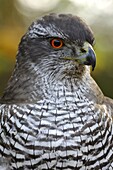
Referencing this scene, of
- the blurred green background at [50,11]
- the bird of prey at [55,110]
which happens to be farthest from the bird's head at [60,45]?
the blurred green background at [50,11]

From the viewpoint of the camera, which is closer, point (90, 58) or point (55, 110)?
point (90, 58)

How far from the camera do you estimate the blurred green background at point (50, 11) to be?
978 centimetres

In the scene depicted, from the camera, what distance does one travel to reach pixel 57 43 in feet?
16.3

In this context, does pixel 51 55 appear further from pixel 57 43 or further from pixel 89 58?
pixel 89 58

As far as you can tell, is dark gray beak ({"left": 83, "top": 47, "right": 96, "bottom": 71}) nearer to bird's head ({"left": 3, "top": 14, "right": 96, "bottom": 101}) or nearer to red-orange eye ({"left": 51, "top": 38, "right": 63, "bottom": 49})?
bird's head ({"left": 3, "top": 14, "right": 96, "bottom": 101})

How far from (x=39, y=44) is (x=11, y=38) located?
515 cm

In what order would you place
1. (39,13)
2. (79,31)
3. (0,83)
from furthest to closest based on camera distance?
(39,13)
(0,83)
(79,31)

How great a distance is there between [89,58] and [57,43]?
0.26 m

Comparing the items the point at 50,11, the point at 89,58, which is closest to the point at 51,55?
the point at 89,58

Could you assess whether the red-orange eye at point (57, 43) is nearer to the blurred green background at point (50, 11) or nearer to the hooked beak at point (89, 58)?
the hooked beak at point (89, 58)

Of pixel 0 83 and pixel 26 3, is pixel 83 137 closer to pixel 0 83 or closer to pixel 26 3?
pixel 0 83

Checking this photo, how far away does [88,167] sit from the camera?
16.4 feet

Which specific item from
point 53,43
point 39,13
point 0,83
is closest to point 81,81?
point 53,43

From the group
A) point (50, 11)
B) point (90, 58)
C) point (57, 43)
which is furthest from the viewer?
point (50, 11)
